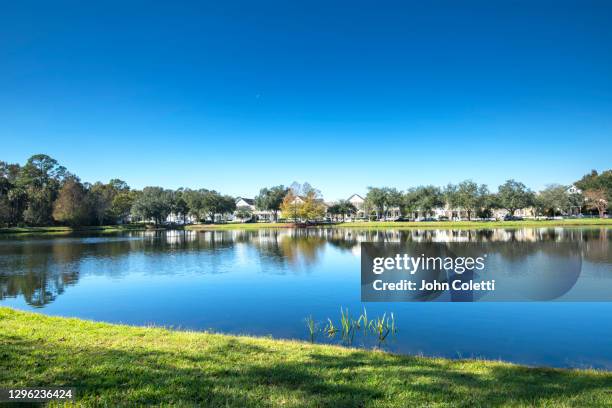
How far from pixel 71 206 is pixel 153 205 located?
21107 millimetres

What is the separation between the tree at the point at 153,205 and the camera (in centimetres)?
9756

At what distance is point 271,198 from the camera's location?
103m

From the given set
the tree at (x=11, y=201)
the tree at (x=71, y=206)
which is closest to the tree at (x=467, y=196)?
the tree at (x=71, y=206)

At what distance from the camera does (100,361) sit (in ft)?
20.8

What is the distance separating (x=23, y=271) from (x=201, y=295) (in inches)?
591

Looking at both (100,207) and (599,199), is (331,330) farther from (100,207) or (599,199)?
(599,199)

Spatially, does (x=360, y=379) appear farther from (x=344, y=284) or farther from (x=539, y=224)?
(x=539, y=224)

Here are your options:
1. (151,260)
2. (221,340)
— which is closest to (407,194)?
(151,260)

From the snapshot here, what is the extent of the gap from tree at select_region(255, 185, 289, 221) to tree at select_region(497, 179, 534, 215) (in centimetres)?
5580

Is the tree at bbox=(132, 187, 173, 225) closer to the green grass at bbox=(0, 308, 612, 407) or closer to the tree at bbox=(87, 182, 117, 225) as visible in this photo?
the tree at bbox=(87, 182, 117, 225)

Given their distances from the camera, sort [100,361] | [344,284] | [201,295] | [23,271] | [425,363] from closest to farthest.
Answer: [100,361]
[425,363]
[201,295]
[344,284]
[23,271]

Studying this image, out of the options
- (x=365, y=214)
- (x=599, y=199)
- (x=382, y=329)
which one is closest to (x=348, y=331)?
(x=382, y=329)

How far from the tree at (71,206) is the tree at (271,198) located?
136 feet

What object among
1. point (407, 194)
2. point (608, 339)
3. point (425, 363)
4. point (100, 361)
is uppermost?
point (407, 194)
